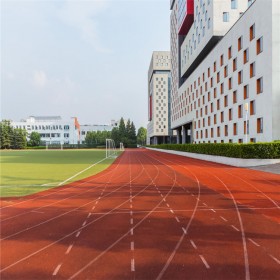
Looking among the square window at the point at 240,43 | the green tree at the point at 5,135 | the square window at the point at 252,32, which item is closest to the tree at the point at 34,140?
the green tree at the point at 5,135

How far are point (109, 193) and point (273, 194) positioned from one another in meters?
7.57

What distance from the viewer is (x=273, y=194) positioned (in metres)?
10.8

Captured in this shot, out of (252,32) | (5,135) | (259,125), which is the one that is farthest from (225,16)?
(5,135)

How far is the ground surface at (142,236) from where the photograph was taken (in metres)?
4.61

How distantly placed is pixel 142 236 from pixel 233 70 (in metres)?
31.5

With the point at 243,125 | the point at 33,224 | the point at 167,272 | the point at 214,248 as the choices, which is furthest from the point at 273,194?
the point at 243,125

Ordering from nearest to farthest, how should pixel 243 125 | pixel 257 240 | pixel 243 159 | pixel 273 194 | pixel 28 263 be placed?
1. pixel 28 263
2. pixel 257 240
3. pixel 273 194
4. pixel 243 159
5. pixel 243 125

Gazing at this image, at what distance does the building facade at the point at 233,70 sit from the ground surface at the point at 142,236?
58.7 feet

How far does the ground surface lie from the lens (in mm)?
4605

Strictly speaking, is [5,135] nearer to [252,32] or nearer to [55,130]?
[55,130]

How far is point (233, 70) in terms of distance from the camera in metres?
32.3

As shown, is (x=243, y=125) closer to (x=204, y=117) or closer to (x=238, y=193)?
(x=204, y=117)

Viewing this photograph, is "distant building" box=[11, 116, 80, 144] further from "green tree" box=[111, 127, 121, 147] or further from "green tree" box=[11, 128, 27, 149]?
"green tree" box=[111, 127, 121, 147]

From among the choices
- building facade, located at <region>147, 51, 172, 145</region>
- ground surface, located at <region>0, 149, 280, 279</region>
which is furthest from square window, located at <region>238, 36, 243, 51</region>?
building facade, located at <region>147, 51, 172, 145</region>
